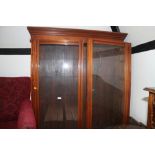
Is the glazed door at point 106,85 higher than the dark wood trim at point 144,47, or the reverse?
the dark wood trim at point 144,47

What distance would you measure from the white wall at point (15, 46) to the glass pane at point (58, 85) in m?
0.41

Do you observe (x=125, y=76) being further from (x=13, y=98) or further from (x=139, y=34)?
(x=13, y=98)

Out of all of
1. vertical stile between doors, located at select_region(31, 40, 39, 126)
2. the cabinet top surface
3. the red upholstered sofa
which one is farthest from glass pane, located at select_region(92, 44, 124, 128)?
the red upholstered sofa

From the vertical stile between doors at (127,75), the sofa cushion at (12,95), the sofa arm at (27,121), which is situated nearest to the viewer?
the sofa arm at (27,121)

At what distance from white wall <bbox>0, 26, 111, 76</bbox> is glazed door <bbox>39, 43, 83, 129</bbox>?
0.41 meters

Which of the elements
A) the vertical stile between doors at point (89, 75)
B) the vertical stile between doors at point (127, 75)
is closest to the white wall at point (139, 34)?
the vertical stile between doors at point (127, 75)

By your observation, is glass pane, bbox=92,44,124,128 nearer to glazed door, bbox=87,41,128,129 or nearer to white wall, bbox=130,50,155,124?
glazed door, bbox=87,41,128,129

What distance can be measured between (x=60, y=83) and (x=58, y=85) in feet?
0.12

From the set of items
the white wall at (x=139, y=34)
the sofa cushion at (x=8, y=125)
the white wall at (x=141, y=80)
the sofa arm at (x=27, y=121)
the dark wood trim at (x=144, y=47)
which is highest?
the white wall at (x=139, y=34)

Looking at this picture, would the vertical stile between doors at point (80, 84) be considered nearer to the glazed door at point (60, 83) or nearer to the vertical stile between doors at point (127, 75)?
the glazed door at point (60, 83)

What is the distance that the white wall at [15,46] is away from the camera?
1.95 meters

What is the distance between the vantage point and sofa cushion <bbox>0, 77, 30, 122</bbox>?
1.58 meters

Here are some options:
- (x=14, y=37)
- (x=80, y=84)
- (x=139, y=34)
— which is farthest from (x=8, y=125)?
(x=139, y=34)

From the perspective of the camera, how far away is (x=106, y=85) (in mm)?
1848
